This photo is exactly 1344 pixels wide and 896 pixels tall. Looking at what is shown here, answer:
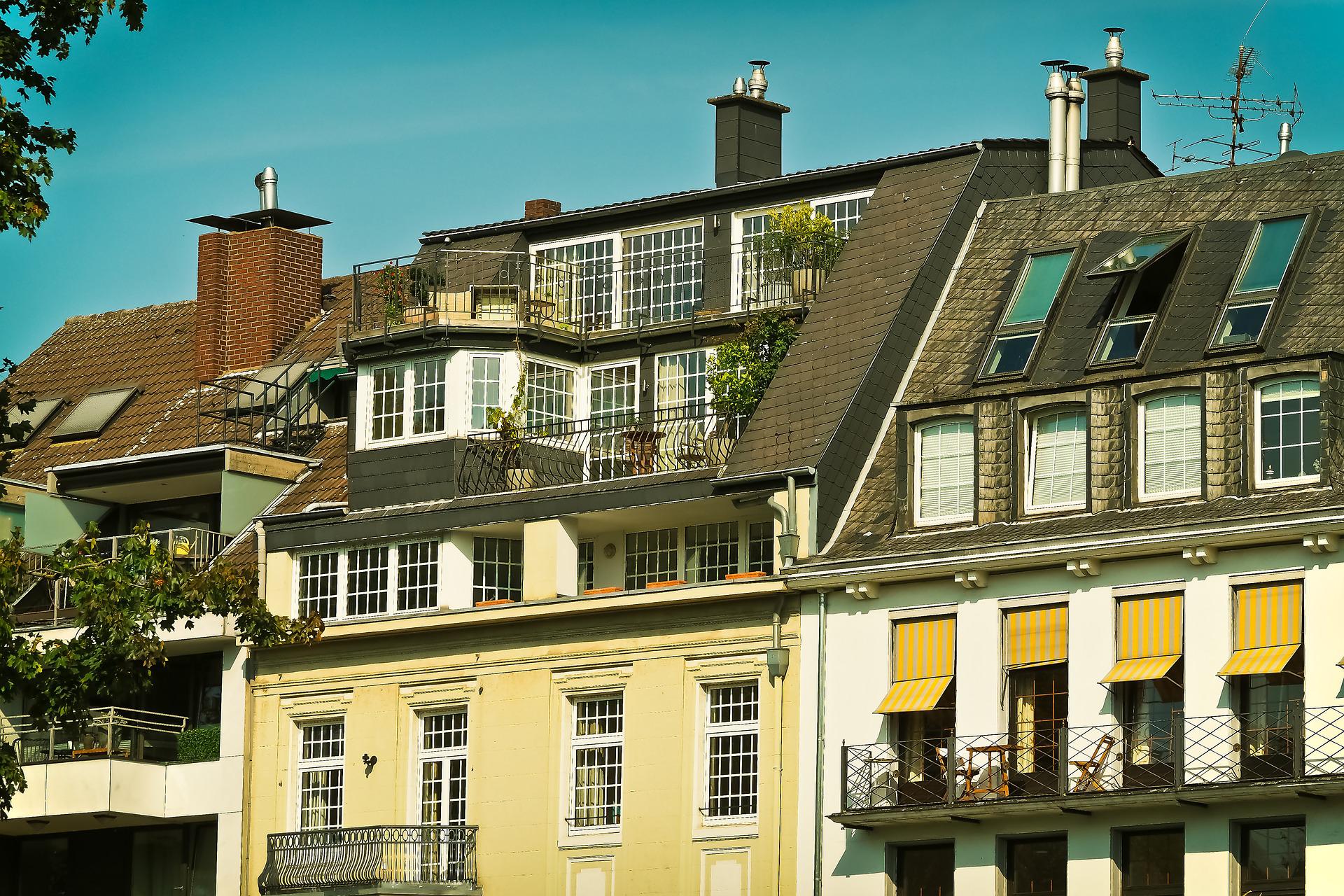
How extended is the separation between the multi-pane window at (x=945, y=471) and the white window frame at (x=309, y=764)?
11.9 metres

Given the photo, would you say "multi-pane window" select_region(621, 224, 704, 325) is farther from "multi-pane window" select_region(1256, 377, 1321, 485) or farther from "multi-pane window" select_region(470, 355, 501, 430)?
"multi-pane window" select_region(1256, 377, 1321, 485)

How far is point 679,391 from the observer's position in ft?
170

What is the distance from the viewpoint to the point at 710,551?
4975 cm

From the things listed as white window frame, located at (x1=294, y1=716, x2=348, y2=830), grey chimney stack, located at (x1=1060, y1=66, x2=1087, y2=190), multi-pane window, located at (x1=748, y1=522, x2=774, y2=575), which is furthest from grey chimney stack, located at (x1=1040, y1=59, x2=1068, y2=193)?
white window frame, located at (x1=294, y1=716, x2=348, y2=830)

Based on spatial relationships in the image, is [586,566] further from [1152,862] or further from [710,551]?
[1152,862]

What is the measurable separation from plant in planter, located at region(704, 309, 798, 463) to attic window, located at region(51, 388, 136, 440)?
1648 cm

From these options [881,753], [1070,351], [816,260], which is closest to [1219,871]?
[881,753]

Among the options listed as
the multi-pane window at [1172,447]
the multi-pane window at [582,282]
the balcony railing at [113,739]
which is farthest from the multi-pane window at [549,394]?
the multi-pane window at [1172,447]

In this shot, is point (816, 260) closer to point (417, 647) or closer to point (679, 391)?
point (679, 391)

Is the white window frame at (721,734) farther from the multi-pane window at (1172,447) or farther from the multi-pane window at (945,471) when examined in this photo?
the multi-pane window at (1172,447)

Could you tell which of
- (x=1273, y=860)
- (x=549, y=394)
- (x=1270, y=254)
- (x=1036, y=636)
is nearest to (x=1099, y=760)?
(x=1036, y=636)

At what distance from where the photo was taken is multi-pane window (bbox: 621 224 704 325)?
2072 inches

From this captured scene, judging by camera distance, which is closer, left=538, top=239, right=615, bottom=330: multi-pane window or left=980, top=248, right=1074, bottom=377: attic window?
left=980, top=248, right=1074, bottom=377: attic window

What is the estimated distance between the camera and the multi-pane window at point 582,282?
53.5 m
